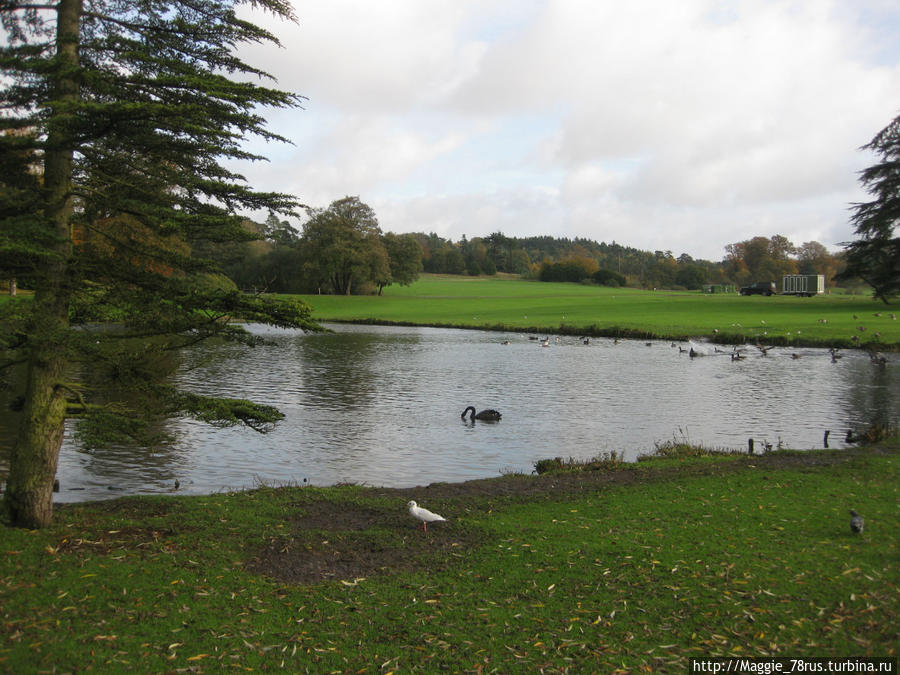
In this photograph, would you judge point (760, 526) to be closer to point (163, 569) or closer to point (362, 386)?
point (163, 569)

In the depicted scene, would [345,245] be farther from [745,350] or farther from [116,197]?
[116,197]

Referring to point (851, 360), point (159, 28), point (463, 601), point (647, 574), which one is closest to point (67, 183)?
point (159, 28)

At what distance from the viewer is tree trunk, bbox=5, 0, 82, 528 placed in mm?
8234

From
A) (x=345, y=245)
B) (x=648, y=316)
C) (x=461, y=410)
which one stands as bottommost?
(x=461, y=410)

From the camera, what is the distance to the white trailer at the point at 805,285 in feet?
327

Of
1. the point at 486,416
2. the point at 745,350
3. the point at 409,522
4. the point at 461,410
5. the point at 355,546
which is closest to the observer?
the point at 355,546

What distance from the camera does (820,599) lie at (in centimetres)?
666

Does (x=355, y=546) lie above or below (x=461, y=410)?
above

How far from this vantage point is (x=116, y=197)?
8438 mm

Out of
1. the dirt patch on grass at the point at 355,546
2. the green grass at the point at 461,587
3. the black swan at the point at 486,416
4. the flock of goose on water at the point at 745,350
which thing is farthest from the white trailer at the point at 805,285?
the dirt patch on grass at the point at 355,546

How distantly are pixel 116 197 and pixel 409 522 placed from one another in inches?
240

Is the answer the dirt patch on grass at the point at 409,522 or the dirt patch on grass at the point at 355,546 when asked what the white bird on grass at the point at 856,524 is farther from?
the dirt patch on grass at the point at 355,546

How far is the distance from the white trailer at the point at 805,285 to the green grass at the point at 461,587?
337 ft

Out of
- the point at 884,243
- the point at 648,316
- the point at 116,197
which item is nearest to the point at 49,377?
the point at 116,197
